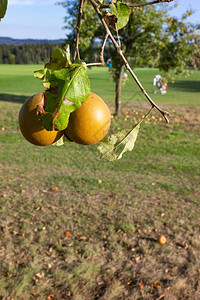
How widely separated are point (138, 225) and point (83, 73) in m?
5.06

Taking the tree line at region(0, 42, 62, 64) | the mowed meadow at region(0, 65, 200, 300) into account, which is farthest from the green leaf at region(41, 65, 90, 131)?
the tree line at region(0, 42, 62, 64)

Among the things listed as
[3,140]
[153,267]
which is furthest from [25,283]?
[3,140]

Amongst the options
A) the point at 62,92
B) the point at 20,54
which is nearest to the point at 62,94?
the point at 62,92

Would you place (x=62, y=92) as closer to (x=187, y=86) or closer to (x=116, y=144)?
(x=116, y=144)

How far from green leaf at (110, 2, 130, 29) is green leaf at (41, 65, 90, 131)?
17 centimetres

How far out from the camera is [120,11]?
0.82 m

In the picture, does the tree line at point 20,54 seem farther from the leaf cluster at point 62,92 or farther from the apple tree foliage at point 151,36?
the leaf cluster at point 62,92

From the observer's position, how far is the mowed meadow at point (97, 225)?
166 inches

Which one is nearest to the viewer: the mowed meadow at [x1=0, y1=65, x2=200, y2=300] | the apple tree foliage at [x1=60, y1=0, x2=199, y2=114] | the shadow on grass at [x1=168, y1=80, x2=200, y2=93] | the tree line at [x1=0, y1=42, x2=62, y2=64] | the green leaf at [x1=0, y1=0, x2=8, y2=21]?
the green leaf at [x1=0, y1=0, x2=8, y2=21]

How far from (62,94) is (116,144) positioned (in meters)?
0.26

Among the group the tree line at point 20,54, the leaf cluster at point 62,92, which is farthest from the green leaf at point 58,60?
→ the tree line at point 20,54

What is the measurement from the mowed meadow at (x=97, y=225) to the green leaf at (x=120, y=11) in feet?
12.6

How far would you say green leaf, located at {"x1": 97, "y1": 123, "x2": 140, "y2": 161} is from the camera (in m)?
0.93

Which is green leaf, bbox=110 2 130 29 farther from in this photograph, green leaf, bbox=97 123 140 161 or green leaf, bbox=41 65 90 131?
green leaf, bbox=97 123 140 161
